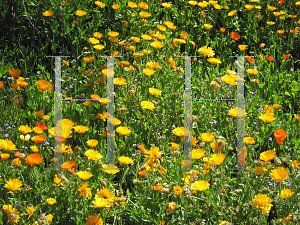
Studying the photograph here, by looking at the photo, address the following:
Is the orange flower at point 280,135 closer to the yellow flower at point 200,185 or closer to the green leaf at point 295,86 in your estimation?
the yellow flower at point 200,185

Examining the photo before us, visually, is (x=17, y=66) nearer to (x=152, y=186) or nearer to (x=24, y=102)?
(x=24, y=102)

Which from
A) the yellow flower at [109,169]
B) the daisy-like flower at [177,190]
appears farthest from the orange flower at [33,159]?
the daisy-like flower at [177,190]

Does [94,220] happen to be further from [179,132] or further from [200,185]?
[179,132]

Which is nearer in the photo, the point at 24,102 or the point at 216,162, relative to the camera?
the point at 216,162

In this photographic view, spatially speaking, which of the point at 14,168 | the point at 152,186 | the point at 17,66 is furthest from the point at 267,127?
the point at 17,66

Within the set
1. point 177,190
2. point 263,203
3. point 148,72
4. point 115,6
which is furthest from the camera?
point 115,6

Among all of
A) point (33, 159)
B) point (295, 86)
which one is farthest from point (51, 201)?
point (295, 86)

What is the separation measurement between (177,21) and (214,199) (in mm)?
2419

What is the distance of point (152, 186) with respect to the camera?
5.82ft

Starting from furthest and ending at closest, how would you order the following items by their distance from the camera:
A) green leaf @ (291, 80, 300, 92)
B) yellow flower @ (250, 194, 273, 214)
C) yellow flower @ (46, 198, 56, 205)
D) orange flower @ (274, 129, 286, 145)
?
green leaf @ (291, 80, 300, 92)
orange flower @ (274, 129, 286, 145)
yellow flower @ (46, 198, 56, 205)
yellow flower @ (250, 194, 273, 214)

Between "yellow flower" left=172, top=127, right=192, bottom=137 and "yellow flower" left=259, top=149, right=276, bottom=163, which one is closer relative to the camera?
"yellow flower" left=259, top=149, right=276, bottom=163

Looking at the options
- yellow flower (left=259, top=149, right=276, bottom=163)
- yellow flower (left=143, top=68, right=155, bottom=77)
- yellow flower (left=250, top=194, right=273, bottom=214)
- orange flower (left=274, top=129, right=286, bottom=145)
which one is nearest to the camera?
yellow flower (left=250, top=194, right=273, bottom=214)

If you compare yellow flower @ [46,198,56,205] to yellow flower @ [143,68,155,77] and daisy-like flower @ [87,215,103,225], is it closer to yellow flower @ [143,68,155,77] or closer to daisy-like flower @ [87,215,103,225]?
daisy-like flower @ [87,215,103,225]

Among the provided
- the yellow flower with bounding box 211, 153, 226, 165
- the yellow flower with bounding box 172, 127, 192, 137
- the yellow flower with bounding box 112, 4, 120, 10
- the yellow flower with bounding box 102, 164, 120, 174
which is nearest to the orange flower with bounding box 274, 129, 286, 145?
the yellow flower with bounding box 211, 153, 226, 165
